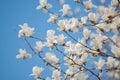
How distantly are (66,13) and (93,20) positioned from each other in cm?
51

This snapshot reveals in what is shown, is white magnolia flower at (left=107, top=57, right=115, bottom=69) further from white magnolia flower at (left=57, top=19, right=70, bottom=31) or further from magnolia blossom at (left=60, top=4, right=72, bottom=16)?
magnolia blossom at (left=60, top=4, right=72, bottom=16)

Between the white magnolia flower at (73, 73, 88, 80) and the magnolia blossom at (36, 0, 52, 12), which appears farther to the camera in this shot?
the magnolia blossom at (36, 0, 52, 12)

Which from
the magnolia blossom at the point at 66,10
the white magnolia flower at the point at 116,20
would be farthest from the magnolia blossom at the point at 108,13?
the magnolia blossom at the point at 66,10

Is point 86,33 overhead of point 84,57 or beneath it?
overhead

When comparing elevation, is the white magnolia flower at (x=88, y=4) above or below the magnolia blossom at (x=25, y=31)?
above

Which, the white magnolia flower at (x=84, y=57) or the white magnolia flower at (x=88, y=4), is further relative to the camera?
the white magnolia flower at (x=88, y=4)

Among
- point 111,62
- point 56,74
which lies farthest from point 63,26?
point 111,62

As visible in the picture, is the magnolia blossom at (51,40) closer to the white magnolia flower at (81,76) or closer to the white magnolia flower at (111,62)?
the white magnolia flower at (81,76)

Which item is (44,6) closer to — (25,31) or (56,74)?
(25,31)

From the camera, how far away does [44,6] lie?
3414mm

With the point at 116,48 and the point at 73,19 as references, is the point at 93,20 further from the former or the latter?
the point at 116,48

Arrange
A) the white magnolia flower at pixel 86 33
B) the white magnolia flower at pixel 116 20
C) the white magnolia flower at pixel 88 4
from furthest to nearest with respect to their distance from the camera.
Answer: the white magnolia flower at pixel 88 4, the white magnolia flower at pixel 86 33, the white magnolia flower at pixel 116 20

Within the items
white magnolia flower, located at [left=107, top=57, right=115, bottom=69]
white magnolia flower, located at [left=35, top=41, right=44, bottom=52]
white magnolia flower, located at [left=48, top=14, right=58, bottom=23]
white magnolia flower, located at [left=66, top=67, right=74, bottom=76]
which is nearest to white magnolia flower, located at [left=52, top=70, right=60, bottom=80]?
white magnolia flower, located at [left=66, top=67, right=74, bottom=76]

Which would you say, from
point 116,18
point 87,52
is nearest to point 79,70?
point 87,52
